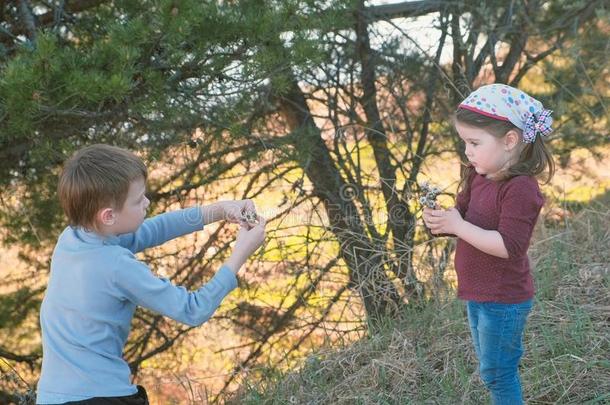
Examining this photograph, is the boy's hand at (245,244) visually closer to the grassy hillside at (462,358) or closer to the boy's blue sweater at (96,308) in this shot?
the boy's blue sweater at (96,308)

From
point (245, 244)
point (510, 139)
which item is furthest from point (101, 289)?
point (510, 139)

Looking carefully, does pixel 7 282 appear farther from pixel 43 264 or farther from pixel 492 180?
pixel 492 180

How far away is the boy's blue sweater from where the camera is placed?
2.44 meters

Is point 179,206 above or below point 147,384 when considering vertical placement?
above

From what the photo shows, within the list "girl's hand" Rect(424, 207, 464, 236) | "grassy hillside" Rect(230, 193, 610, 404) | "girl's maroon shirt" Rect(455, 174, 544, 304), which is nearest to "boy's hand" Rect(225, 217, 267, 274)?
"girl's hand" Rect(424, 207, 464, 236)

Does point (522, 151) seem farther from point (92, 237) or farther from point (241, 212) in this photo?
point (92, 237)

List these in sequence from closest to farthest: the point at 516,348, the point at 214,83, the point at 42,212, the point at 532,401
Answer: the point at 516,348
the point at 532,401
the point at 214,83
the point at 42,212

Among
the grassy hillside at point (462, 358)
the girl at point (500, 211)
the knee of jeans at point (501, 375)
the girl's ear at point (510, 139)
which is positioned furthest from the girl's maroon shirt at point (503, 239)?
the grassy hillside at point (462, 358)

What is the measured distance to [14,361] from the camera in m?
5.90

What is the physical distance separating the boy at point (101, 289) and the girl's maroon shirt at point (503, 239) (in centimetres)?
A: 68

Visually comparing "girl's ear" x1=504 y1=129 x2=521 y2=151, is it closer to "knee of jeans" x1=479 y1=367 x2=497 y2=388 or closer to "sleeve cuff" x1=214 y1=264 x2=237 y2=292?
"knee of jeans" x1=479 y1=367 x2=497 y2=388

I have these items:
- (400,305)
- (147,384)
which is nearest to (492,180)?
(400,305)

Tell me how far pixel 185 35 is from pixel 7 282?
309 centimetres

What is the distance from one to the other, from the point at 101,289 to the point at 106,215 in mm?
214
